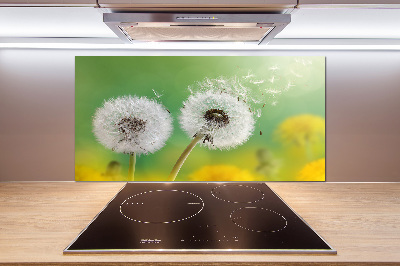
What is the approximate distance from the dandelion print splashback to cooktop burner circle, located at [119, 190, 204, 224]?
0.23 meters

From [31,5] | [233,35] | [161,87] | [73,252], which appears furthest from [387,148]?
[31,5]

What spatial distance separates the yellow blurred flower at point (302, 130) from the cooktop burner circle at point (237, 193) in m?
0.34

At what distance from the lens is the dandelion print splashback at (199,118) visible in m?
1.48

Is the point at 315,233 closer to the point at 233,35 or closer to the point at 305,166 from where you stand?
the point at 305,166

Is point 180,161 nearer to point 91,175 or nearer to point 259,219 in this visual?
point 91,175

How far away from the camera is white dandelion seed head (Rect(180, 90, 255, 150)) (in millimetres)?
1500

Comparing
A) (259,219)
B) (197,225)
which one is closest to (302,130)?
(259,219)

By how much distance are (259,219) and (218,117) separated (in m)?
0.66

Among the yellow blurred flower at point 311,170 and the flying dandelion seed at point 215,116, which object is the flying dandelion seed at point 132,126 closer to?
the flying dandelion seed at point 215,116

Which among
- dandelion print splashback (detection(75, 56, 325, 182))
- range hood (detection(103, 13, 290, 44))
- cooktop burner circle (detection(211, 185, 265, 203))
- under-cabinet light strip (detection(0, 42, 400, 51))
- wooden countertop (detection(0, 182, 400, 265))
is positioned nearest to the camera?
wooden countertop (detection(0, 182, 400, 265))

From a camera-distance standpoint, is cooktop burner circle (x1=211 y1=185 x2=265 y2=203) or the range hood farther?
cooktop burner circle (x1=211 y1=185 x2=265 y2=203)

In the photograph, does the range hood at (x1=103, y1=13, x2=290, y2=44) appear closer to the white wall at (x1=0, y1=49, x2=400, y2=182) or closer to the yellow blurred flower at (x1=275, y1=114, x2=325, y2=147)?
the white wall at (x1=0, y1=49, x2=400, y2=182)

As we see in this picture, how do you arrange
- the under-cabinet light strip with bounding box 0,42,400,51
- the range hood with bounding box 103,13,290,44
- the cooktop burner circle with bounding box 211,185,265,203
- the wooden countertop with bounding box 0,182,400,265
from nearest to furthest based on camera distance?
the wooden countertop with bounding box 0,182,400,265
the range hood with bounding box 103,13,290,44
the cooktop burner circle with bounding box 211,185,265,203
the under-cabinet light strip with bounding box 0,42,400,51

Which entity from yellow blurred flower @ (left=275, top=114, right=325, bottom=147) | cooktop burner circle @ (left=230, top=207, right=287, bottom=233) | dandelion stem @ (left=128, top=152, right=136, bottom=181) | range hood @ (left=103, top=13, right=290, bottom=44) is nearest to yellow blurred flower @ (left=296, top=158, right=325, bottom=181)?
yellow blurred flower @ (left=275, top=114, right=325, bottom=147)
